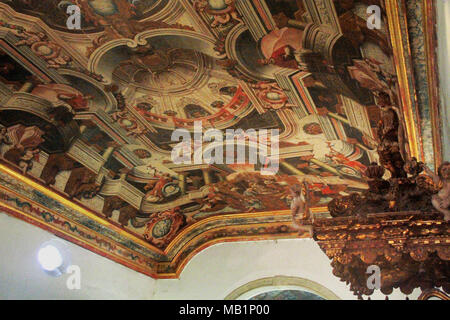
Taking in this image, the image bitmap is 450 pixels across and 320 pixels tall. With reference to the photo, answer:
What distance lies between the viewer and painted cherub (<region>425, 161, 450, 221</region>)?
4.02m

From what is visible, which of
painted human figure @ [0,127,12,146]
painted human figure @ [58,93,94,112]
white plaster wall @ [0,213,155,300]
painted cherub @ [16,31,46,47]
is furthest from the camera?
white plaster wall @ [0,213,155,300]

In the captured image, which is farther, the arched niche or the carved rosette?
the carved rosette

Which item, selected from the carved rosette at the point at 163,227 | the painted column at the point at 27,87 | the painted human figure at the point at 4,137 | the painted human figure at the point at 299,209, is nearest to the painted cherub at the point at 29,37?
Answer: the painted column at the point at 27,87

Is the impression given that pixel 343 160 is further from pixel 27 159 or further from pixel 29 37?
pixel 27 159

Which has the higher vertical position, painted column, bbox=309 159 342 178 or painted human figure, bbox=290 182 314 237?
painted column, bbox=309 159 342 178

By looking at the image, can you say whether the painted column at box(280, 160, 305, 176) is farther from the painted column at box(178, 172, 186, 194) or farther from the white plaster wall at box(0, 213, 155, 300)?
the white plaster wall at box(0, 213, 155, 300)

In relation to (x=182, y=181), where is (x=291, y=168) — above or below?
below

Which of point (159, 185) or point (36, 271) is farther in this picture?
point (159, 185)

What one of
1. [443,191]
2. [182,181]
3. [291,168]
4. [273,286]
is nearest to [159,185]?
[182,181]

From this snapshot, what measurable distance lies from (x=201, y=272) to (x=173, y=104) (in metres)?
6.47

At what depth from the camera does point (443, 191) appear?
4090mm

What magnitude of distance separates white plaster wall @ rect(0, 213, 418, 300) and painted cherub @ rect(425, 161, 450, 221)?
754cm

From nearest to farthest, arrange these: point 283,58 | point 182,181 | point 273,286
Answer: point 283,58, point 182,181, point 273,286

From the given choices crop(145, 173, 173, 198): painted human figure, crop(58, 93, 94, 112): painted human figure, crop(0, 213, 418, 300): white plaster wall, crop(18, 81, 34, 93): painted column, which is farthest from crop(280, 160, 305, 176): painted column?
crop(18, 81, 34, 93): painted column
